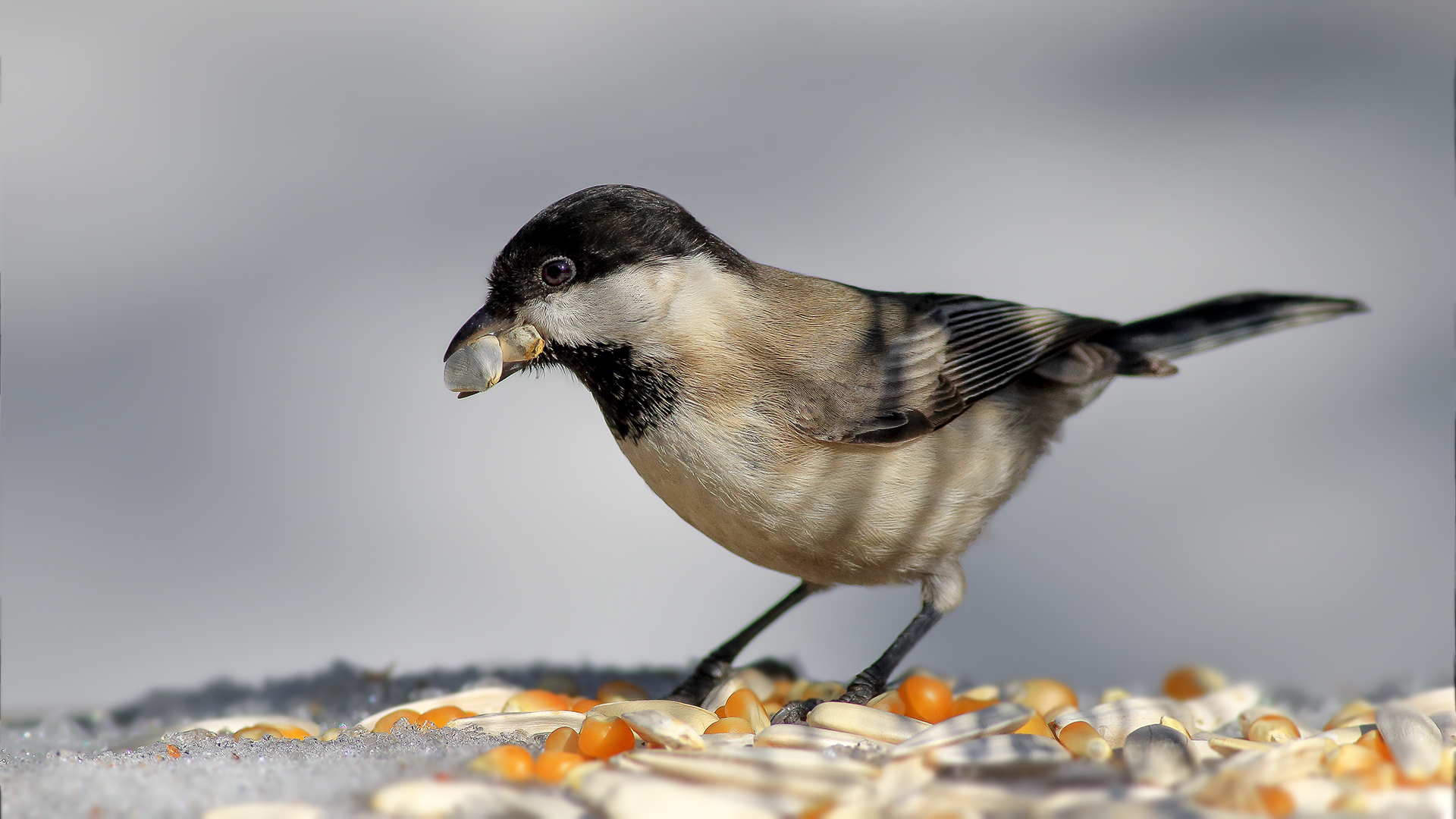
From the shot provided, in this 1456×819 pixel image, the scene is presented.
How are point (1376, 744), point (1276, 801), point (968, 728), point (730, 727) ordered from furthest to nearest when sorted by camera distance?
point (730, 727)
point (1376, 744)
point (968, 728)
point (1276, 801)

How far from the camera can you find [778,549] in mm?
1784

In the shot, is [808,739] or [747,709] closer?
[808,739]

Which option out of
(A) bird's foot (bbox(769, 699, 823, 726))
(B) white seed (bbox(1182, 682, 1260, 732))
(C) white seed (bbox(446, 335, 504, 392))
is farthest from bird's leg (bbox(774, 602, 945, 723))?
(C) white seed (bbox(446, 335, 504, 392))

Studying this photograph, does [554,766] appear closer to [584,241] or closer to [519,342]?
[519,342]

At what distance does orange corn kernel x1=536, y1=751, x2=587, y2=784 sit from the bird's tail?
4.68ft

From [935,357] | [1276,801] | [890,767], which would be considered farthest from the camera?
[935,357]

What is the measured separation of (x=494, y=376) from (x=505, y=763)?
65 centimetres

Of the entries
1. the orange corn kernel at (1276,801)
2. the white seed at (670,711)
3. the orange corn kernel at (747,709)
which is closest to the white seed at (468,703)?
the white seed at (670,711)

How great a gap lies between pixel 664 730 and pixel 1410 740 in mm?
971

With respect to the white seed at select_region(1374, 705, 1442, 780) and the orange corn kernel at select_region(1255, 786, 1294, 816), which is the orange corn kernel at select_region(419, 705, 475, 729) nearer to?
the orange corn kernel at select_region(1255, 786, 1294, 816)

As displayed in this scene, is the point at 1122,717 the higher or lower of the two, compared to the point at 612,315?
lower

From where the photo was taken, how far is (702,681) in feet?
6.95

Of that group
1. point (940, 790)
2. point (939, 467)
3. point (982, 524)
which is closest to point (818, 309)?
point (939, 467)

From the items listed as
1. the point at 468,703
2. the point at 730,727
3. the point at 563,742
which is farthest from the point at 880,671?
the point at 468,703
